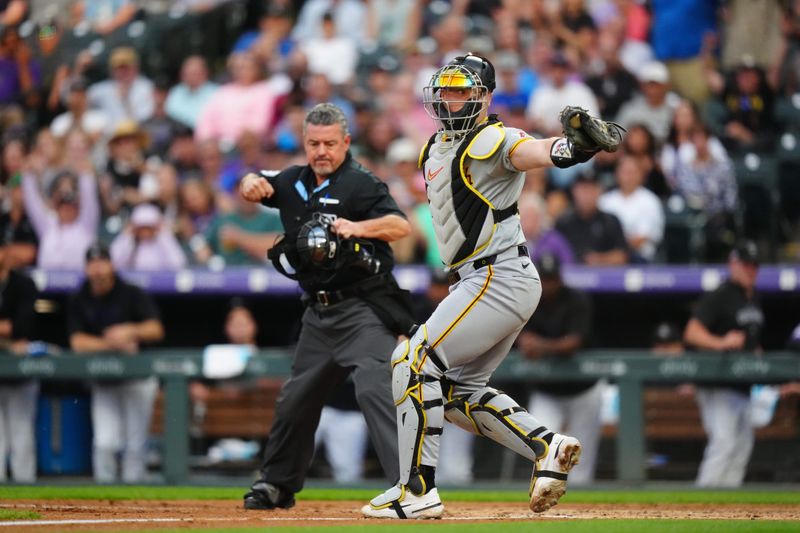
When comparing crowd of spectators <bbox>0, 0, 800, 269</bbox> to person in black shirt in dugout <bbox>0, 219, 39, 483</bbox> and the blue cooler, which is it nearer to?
person in black shirt in dugout <bbox>0, 219, 39, 483</bbox>

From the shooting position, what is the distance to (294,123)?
12633 mm

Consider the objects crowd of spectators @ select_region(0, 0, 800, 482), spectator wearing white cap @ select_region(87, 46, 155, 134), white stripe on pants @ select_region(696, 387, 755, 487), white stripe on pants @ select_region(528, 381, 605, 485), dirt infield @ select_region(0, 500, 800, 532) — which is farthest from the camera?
spectator wearing white cap @ select_region(87, 46, 155, 134)

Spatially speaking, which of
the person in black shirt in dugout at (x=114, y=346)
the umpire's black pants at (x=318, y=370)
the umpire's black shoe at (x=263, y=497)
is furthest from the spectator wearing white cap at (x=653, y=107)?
the umpire's black shoe at (x=263, y=497)

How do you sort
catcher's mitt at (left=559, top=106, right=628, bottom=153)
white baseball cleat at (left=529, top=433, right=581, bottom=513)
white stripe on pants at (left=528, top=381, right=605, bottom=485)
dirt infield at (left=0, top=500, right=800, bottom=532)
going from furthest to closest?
white stripe on pants at (left=528, top=381, right=605, bottom=485)
dirt infield at (left=0, top=500, right=800, bottom=532)
white baseball cleat at (left=529, top=433, right=581, bottom=513)
catcher's mitt at (left=559, top=106, right=628, bottom=153)

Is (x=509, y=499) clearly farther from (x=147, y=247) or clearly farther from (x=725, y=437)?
(x=147, y=247)

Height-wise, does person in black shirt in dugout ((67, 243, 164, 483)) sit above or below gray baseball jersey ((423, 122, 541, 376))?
below

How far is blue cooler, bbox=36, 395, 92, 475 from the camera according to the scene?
389 inches

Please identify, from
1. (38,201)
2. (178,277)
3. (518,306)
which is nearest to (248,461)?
(178,277)

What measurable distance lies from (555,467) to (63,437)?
17.5ft

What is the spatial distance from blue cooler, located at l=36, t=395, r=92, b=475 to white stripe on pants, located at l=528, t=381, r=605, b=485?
10.8 feet

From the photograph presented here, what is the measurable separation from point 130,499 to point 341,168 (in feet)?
8.05

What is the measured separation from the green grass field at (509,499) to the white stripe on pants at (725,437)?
376 millimetres

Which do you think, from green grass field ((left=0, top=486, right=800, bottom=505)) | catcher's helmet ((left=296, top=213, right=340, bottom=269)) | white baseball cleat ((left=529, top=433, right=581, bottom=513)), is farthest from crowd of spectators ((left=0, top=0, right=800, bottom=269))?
white baseball cleat ((left=529, top=433, right=581, bottom=513))

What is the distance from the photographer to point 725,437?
935 cm
